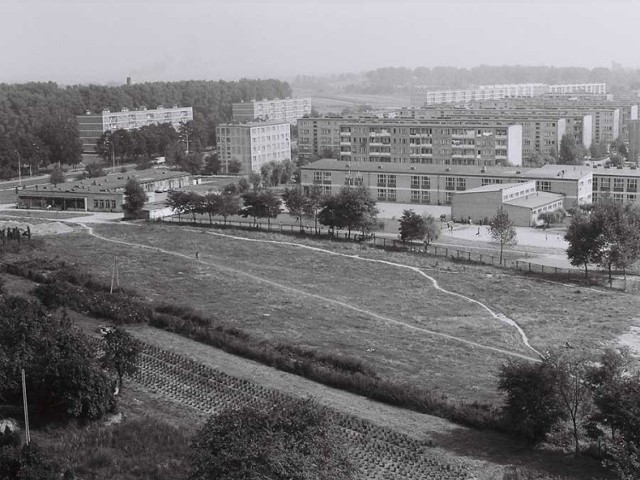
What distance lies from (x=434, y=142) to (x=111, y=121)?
18462 mm

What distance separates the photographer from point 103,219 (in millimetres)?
26266

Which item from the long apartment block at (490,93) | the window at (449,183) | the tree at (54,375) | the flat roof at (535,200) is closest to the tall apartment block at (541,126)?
the window at (449,183)

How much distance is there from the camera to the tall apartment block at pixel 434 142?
34.3m

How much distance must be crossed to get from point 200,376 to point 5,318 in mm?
2652

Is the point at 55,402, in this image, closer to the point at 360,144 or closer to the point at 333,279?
the point at 333,279

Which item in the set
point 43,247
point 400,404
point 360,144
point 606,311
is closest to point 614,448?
point 400,404

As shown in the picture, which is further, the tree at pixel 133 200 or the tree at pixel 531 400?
the tree at pixel 133 200

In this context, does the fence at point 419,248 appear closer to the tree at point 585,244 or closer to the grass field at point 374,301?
the tree at point 585,244

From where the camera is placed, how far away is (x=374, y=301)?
52.8 ft

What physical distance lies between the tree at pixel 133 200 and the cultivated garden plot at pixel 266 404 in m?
13.8

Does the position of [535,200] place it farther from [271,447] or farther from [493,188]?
[271,447]

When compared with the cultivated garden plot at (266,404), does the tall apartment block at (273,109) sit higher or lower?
higher

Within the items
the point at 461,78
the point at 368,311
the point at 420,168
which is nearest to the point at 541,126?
the point at 420,168

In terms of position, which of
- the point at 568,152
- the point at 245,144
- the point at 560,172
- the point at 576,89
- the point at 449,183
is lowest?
the point at 449,183
